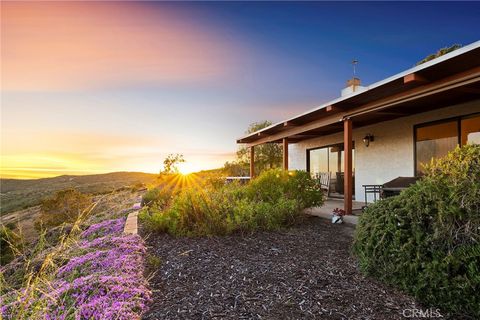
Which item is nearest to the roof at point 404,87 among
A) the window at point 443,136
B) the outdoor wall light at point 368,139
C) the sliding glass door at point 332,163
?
the outdoor wall light at point 368,139

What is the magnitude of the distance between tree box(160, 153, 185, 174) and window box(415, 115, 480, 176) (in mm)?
10624

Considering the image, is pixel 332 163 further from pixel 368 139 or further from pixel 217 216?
pixel 217 216

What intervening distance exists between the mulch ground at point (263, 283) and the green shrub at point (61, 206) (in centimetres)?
476

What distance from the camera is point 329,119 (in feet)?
25.1

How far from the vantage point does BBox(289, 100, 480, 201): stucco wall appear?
6867 mm

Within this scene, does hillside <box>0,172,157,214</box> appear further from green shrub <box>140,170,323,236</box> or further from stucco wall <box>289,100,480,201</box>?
stucco wall <box>289,100,480,201</box>

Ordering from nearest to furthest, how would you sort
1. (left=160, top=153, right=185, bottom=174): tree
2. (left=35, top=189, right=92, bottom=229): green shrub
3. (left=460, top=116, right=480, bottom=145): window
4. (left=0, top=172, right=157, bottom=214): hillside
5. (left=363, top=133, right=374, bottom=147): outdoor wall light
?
1. (left=460, top=116, right=480, bottom=145): window
2. (left=35, top=189, right=92, bottom=229): green shrub
3. (left=0, top=172, right=157, bottom=214): hillside
4. (left=363, top=133, right=374, bottom=147): outdoor wall light
5. (left=160, top=153, right=185, bottom=174): tree

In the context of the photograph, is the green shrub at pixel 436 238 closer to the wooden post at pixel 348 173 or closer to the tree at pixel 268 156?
the wooden post at pixel 348 173

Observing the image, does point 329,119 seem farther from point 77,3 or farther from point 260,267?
point 77,3

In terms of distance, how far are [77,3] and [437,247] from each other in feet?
22.0

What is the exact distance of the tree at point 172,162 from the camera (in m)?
14.9

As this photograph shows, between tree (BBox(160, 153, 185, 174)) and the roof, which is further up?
the roof

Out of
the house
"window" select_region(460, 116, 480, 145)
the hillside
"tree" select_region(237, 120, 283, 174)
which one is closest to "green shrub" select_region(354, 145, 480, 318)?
the house

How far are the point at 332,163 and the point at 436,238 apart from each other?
29.3 feet
